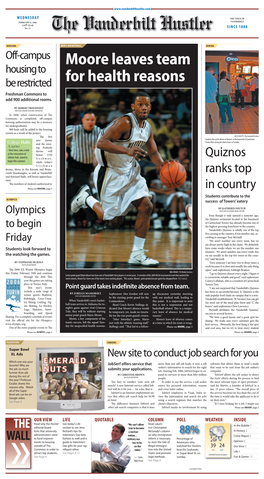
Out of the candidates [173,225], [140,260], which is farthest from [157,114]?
[140,260]

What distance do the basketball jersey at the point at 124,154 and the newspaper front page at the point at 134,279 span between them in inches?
11.0

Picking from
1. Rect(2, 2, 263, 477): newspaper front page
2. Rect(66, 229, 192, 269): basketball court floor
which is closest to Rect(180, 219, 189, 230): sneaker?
Rect(66, 229, 192, 269): basketball court floor

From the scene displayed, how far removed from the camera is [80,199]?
4566mm

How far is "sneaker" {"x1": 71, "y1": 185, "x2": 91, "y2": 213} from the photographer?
444cm

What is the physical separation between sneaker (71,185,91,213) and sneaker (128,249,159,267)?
0.73m

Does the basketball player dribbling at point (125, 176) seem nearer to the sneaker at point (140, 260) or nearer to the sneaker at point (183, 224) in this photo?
the sneaker at point (140, 260)

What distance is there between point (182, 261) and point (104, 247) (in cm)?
132

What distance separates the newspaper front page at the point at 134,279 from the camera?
3.99 m

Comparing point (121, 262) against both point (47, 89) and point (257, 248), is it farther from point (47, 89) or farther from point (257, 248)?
point (47, 89)

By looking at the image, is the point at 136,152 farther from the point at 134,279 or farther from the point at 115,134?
the point at 134,279

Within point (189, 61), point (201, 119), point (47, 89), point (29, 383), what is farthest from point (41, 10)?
point (29, 383)

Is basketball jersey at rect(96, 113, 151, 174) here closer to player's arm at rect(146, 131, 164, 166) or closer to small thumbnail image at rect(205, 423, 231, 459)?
player's arm at rect(146, 131, 164, 166)

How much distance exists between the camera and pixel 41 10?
4.11 metres

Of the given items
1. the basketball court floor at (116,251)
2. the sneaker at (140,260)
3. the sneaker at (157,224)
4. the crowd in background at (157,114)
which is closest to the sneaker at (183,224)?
the crowd in background at (157,114)
